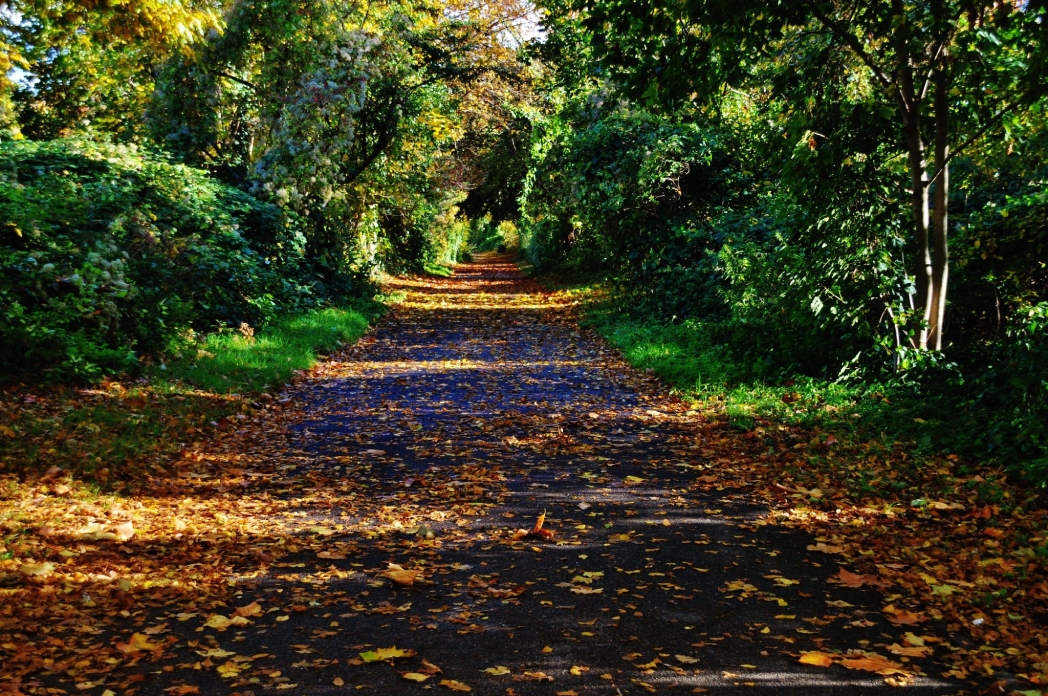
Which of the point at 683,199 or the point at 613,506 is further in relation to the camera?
the point at 683,199

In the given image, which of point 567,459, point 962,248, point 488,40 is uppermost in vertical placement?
point 488,40

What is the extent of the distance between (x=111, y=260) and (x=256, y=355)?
2.29m

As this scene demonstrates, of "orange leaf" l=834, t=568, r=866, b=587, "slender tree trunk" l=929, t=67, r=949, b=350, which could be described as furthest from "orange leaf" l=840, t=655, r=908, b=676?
"slender tree trunk" l=929, t=67, r=949, b=350

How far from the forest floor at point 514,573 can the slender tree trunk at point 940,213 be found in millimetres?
2293

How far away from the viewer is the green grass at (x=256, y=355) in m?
10.0

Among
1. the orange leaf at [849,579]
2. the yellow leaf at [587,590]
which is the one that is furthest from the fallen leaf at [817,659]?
the yellow leaf at [587,590]

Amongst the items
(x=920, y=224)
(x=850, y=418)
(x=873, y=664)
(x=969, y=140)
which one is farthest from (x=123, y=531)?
(x=969, y=140)

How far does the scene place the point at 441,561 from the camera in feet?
16.9

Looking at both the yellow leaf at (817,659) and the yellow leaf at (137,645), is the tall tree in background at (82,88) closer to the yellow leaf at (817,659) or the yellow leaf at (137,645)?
the yellow leaf at (137,645)

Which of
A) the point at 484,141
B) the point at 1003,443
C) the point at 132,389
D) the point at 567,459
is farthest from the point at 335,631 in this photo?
the point at 484,141

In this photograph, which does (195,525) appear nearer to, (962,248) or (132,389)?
(132,389)

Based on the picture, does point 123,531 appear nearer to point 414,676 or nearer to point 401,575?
point 401,575

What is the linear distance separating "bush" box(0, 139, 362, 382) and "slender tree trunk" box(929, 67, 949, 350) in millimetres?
8767

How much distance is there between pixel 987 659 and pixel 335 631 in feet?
10.0
